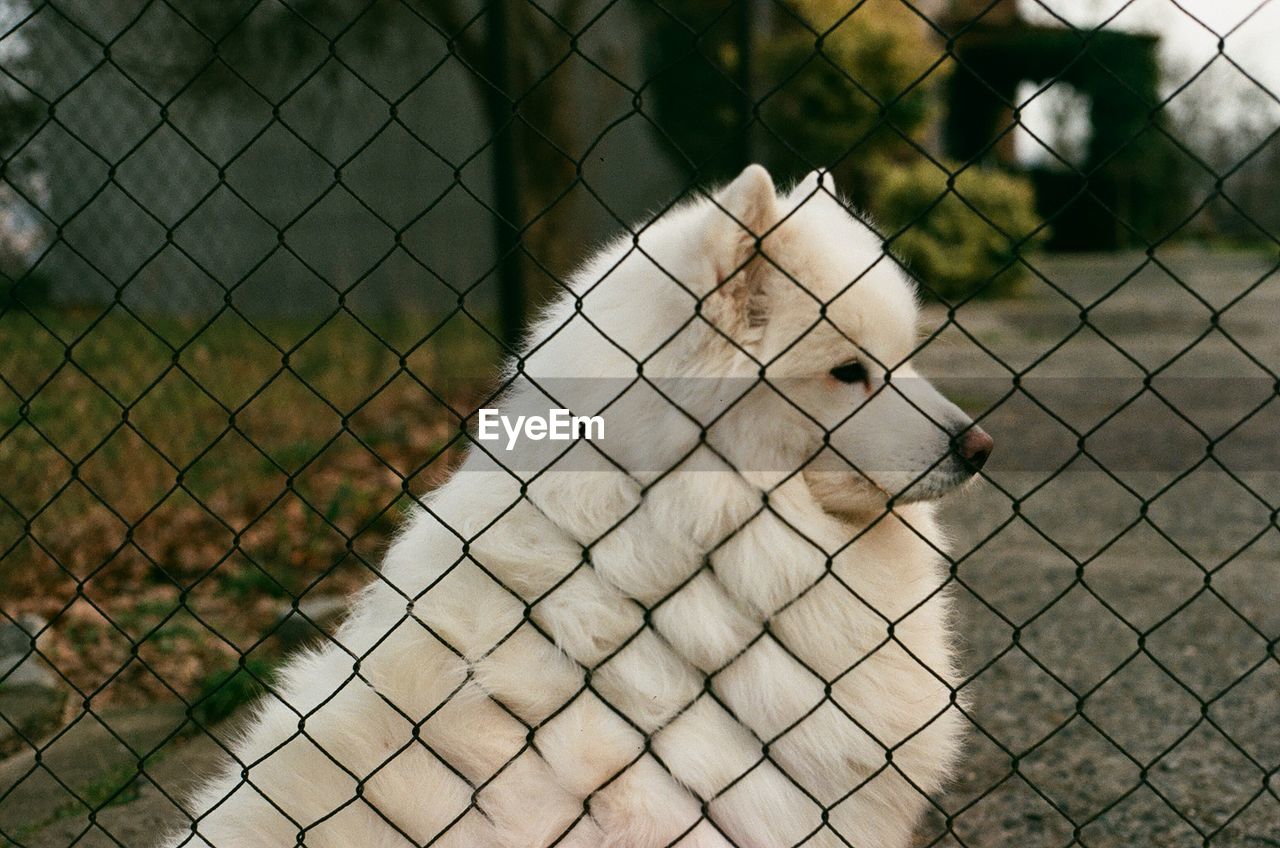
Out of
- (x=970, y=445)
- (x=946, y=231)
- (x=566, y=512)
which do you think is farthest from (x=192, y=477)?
(x=946, y=231)

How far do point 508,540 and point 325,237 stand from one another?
8.49 meters

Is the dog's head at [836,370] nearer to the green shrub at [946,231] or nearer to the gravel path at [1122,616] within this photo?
the gravel path at [1122,616]

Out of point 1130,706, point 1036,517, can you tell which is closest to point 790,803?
point 1130,706

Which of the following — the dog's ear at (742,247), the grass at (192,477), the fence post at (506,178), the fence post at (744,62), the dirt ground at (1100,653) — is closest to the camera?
the dog's ear at (742,247)

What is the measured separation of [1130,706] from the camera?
3.78m

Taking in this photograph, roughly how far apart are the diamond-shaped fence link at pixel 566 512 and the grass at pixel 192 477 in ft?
0.12

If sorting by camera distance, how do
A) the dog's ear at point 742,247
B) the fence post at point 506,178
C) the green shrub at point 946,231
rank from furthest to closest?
the green shrub at point 946,231 < the fence post at point 506,178 < the dog's ear at point 742,247

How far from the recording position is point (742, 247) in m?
2.29

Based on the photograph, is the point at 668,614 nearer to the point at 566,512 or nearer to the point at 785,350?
the point at 566,512

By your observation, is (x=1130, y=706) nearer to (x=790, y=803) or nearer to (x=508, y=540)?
(x=790, y=803)

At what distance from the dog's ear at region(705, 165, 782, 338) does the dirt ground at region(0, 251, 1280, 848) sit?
47 cm

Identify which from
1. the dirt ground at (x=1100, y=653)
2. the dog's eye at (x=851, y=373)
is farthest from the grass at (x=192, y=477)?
the dog's eye at (x=851, y=373)

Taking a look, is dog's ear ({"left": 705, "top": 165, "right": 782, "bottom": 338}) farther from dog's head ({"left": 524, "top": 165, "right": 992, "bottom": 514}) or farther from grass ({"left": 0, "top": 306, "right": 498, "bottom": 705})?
grass ({"left": 0, "top": 306, "right": 498, "bottom": 705})

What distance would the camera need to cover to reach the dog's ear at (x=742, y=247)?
85.8 inches
